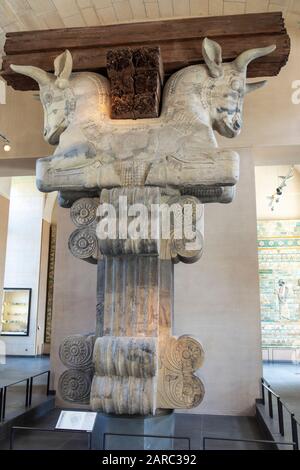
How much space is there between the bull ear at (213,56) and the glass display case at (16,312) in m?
13.0

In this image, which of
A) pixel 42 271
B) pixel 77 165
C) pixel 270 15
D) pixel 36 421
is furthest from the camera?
pixel 42 271

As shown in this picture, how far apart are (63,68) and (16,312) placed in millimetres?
13018

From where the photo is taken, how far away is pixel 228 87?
3.05 metres

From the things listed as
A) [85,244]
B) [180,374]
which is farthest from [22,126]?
[180,374]

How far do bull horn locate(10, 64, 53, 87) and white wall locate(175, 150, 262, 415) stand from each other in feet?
14.5

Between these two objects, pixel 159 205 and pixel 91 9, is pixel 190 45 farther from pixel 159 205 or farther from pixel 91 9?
pixel 91 9

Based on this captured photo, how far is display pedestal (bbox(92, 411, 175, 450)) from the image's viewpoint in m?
2.65

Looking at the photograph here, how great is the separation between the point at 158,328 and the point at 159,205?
84 centimetres

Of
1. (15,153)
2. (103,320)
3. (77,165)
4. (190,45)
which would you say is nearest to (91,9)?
(15,153)

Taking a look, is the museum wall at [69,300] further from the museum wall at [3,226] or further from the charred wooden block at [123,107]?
the charred wooden block at [123,107]

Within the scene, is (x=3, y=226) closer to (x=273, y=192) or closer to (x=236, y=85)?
(x=273, y=192)

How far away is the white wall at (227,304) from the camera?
21.4 feet

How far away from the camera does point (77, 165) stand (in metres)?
2.90

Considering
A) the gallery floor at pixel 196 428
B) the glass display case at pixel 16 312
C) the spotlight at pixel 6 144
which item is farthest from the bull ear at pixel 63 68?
the glass display case at pixel 16 312
